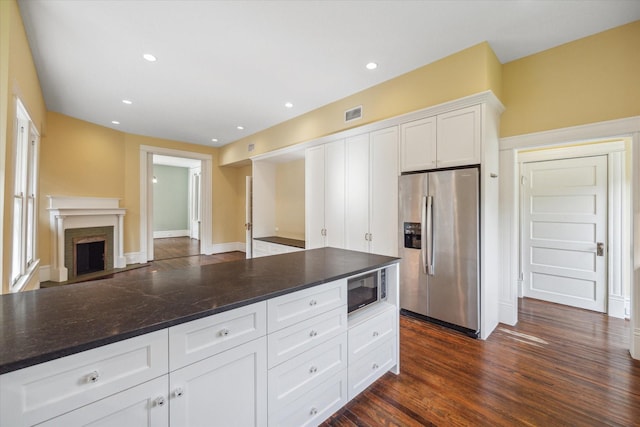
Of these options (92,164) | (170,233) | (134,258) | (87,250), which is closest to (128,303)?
(87,250)

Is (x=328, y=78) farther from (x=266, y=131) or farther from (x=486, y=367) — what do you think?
(x=486, y=367)

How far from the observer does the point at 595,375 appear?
7.25 feet

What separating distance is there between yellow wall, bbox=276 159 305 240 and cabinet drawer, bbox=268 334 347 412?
13.7 ft

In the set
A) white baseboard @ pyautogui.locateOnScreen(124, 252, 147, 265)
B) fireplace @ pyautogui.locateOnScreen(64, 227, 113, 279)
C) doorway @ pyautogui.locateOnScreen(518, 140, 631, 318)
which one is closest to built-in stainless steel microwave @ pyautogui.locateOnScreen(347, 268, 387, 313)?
doorway @ pyautogui.locateOnScreen(518, 140, 631, 318)

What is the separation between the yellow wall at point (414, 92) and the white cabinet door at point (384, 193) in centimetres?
39

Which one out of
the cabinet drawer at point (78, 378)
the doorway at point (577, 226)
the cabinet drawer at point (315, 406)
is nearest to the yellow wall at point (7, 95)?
the cabinet drawer at point (78, 378)

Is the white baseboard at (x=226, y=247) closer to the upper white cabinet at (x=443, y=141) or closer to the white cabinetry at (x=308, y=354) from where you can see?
the upper white cabinet at (x=443, y=141)

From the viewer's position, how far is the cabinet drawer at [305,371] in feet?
4.73

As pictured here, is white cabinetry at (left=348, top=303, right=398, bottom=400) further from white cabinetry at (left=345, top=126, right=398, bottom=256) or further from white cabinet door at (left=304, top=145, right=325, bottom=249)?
white cabinet door at (left=304, top=145, right=325, bottom=249)

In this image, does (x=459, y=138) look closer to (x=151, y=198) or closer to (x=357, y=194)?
(x=357, y=194)

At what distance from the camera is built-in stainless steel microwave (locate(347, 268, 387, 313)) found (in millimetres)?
1970

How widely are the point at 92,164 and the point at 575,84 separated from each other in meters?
8.16

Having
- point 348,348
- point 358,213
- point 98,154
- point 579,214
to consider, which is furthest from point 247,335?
point 98,154

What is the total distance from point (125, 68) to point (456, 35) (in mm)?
3936
